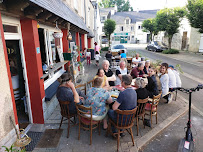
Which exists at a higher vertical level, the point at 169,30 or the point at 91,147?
the point at 169,30

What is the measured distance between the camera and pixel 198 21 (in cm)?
1498

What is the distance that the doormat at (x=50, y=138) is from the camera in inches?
138

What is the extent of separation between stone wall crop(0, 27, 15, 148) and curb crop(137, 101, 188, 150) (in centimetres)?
274

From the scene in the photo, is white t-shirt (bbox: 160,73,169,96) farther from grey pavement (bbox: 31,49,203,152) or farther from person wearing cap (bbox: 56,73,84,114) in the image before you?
person wearing cap (bbox: 56,73,84,114)

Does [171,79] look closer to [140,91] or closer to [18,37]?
[140,91]

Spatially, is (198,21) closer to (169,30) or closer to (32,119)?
(169,30)

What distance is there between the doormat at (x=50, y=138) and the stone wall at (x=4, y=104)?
0.89 meters

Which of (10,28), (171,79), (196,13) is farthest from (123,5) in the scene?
(10,28)

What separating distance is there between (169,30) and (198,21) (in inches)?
202

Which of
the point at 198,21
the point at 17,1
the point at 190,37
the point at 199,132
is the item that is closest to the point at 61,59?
the point at 17,1

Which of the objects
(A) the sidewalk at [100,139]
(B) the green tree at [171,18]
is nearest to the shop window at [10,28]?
(A) the sidewalk at [100,139]

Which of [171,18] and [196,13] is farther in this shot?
[171,18]

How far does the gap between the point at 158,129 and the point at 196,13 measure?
15382 millimetres

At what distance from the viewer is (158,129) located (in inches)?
164
